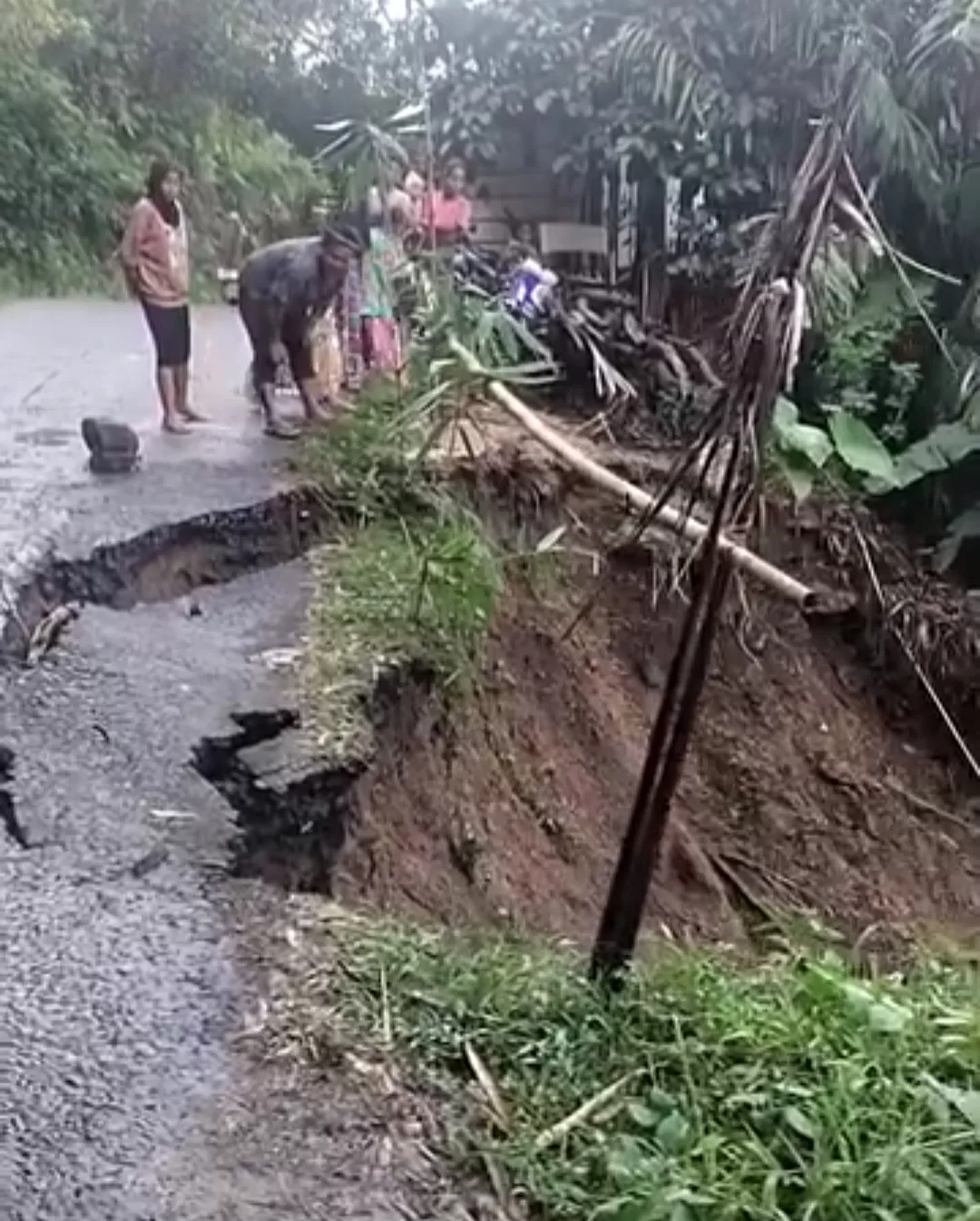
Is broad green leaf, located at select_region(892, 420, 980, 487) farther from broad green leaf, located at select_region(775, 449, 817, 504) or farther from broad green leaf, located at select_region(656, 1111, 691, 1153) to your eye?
broad green leaf, located at select_region(656, 1111, 691, 1153)

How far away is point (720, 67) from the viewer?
9.77 m

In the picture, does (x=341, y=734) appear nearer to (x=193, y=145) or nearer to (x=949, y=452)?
(x=949, y=452)

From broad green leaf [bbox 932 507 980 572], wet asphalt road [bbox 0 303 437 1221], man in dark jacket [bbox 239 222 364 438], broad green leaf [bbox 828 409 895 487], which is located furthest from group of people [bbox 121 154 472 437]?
broad green leaf [bbox 932 507 980 572]

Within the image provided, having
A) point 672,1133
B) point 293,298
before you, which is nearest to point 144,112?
point 293,298

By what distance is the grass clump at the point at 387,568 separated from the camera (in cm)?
547

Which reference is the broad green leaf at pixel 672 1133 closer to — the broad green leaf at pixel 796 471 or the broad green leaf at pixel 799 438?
the broad green leaf at pixel 799 438

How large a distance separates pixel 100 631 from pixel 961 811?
4252mm

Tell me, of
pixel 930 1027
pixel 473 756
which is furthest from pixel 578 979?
pixel 473 756

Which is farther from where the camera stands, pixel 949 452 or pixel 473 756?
pixel 949 452

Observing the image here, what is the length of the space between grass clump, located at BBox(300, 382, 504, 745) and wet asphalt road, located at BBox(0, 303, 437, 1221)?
0.63ft

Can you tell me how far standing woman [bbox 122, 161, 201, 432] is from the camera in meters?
8.41

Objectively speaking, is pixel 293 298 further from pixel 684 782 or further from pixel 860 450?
pixel 684 782

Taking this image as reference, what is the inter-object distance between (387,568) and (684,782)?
189 centimetres

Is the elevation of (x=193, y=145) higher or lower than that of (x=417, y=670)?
higher
